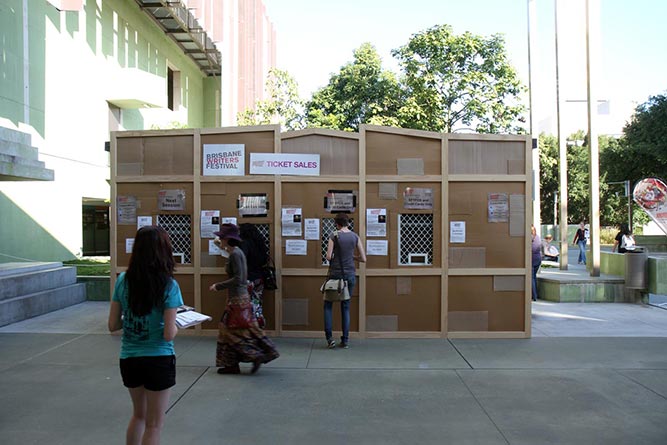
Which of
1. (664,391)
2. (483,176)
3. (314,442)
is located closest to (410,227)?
(483,176)

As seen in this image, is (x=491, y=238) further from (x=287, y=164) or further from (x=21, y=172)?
Result: (x=21, y=172)

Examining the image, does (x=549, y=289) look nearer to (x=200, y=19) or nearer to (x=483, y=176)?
(x=483, y=176)

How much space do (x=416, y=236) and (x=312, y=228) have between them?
148cm

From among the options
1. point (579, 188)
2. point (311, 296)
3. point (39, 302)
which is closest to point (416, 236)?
point (311, 296)

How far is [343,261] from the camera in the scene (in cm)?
727

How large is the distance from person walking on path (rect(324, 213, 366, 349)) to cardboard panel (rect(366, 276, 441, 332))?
683mm

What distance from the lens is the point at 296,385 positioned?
5.75m

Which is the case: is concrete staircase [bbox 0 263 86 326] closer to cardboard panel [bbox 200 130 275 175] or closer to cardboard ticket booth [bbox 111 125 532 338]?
cardboard ticket booth [bbox 111 125 532 338]

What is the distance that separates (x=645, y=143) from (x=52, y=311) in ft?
86.9

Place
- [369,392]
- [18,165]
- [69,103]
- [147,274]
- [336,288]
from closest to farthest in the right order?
1. [147,274]
2. [369,392]
3. [336,288]
4. [18,165]
5. [69,103]

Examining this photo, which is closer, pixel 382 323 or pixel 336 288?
pixel 336 288

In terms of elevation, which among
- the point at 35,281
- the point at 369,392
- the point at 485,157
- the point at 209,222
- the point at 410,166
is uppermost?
the point at 485,157

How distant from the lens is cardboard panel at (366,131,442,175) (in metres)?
8.05

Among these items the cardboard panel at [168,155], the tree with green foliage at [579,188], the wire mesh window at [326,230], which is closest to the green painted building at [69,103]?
the cardboard panel at [168,155]
